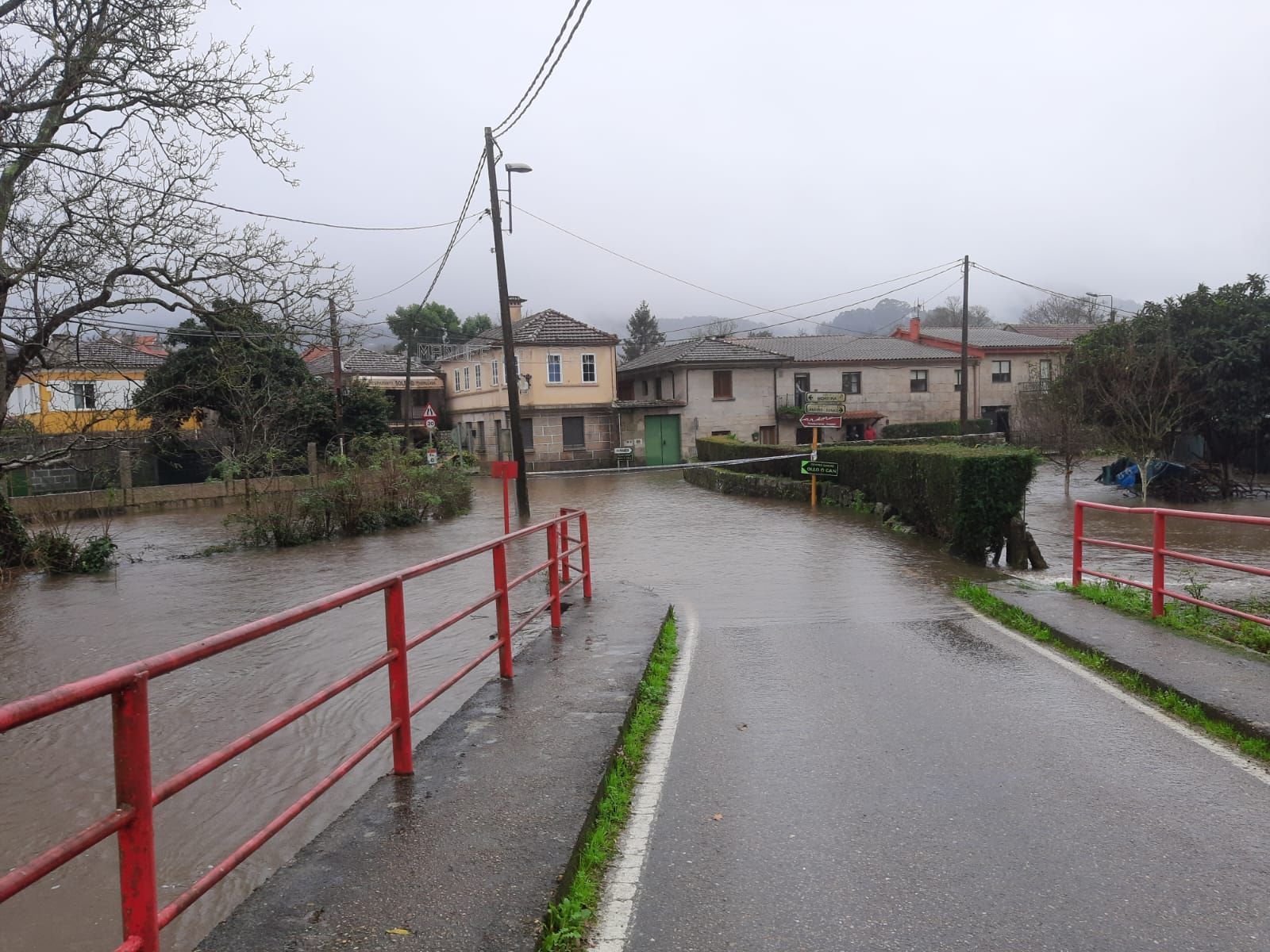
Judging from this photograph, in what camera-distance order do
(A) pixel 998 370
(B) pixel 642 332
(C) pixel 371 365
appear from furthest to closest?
1. (B) pixel 642 332
2. (C) pixel 371 365
3. (A) pixel 998 370

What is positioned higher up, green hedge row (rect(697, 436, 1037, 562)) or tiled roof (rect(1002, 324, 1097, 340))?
tiled roof (rect(1002, 324, 1097, 340))

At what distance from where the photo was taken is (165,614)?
12.0 meters

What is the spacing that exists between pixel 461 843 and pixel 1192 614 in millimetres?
7609

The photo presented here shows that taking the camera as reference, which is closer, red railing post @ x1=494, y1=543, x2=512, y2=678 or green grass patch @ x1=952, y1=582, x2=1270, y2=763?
green grass patch @ x1=952, y1=582, x2=1270, y2=763

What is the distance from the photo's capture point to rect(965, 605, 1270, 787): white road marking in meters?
4.87

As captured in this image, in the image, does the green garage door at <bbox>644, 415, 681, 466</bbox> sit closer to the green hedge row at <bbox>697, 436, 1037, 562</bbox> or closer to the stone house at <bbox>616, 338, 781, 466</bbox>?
the stone house at <bbox>616, 338, 781, 466</bbox>

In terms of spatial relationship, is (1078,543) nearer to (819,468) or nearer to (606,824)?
(606,824)

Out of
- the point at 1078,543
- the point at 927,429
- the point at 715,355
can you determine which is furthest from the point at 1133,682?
the point at 927,429

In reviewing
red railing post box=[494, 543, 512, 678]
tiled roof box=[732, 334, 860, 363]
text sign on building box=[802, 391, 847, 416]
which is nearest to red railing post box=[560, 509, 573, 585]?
red railing post box=[494, 543, 512, 678]

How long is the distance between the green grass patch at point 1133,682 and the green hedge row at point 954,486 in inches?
150

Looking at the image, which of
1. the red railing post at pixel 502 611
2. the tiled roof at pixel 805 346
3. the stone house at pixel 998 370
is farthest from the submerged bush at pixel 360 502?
the stone house at pixel 998 370

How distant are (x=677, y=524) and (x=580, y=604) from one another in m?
10.7

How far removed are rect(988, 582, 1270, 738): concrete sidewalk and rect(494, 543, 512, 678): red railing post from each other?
4.44 m

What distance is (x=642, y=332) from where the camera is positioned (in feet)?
346
